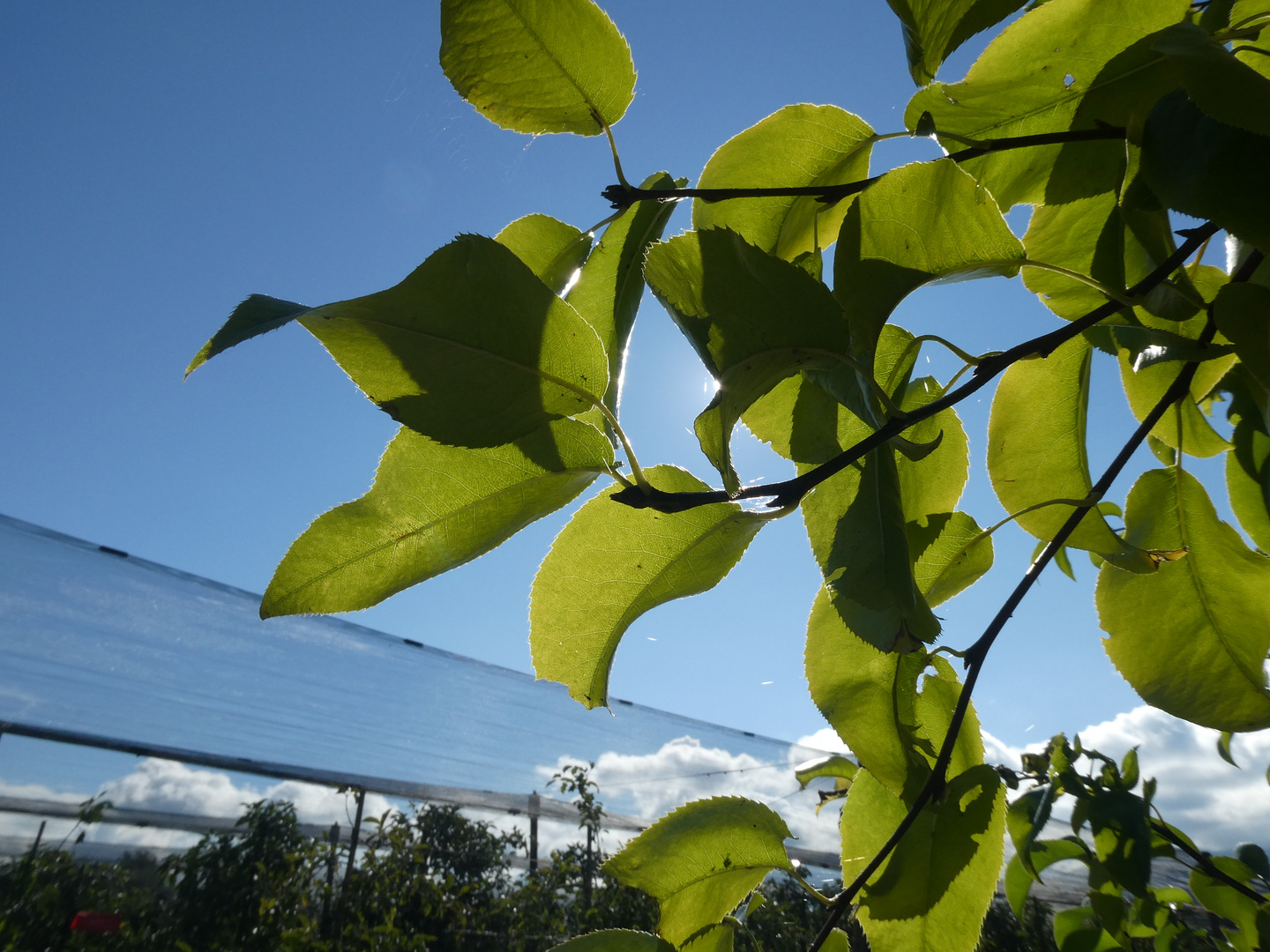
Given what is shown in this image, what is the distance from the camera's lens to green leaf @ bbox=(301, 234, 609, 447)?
0.32m

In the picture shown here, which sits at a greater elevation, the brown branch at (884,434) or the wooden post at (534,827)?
the wooden post at (534,827)

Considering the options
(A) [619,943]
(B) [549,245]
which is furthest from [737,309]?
(A) [619,943]

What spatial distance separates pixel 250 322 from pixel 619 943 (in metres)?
0.45

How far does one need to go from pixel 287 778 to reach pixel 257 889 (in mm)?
583

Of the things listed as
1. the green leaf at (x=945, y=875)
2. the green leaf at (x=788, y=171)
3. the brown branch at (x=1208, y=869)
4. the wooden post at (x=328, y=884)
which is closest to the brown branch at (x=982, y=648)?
the green leaf at (x=945, y=875)

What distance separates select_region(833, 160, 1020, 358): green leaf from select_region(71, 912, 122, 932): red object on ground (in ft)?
16.0

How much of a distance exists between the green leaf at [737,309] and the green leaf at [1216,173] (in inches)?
6.1

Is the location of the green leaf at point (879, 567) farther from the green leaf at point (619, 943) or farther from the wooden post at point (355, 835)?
the wooden post at point (355, 835)

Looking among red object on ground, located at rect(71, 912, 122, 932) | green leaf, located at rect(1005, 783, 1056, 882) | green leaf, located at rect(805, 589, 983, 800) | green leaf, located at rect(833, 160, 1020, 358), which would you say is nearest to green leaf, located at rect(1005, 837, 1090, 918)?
green leaf, located at rect(1005, 783, 1056, 882)

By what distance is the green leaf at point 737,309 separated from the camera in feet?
1.04

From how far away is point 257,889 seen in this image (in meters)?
4.24

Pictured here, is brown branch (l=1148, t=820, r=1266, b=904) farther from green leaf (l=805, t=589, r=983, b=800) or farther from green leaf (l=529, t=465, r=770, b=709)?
green leaf (l=529, t=465, r=770, b=709)

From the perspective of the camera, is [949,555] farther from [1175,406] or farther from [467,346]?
[467,346]

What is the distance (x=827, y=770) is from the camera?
121cm
